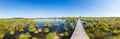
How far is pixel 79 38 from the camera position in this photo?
28719 mm

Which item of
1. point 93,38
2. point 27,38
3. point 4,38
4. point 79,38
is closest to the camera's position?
point 79,38

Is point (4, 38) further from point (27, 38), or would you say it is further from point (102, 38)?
point (102, 38)

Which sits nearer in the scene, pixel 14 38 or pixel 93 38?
pixel 93 38

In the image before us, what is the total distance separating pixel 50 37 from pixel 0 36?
15.0m

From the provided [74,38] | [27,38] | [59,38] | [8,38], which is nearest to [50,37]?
[59,38]

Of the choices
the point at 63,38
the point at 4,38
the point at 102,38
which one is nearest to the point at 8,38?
the point at 4,38

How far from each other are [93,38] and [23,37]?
18.4 metres

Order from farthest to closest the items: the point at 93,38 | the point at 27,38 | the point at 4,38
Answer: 1. the point at 4,38
2. the point at 27,38
3. the point at 93,38

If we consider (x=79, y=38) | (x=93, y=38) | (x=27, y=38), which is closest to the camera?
(x=79, y=38)

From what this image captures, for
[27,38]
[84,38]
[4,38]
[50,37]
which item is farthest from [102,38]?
[4,38]

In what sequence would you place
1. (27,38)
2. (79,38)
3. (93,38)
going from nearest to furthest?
(79,38) → (93,38) → (27,38)

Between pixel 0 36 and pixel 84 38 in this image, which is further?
pixel 0 36

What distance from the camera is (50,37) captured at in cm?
3684

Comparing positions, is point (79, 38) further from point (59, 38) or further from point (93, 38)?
point (59, 38)
